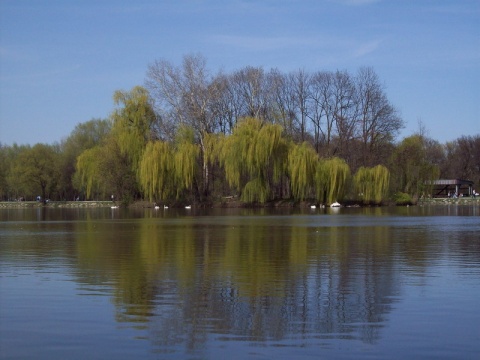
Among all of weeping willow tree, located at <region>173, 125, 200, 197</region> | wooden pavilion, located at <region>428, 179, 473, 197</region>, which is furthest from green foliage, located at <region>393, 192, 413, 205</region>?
wooden pavilion, located at <region>428, 179, 473, 197</region>

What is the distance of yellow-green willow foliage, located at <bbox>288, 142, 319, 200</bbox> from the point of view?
53.2 metres

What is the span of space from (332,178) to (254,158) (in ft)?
20.1

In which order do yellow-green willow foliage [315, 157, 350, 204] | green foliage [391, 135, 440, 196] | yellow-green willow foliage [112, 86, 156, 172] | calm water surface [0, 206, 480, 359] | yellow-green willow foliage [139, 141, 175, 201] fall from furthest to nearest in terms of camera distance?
green foliage [391, 135, 440, 196] → yellow-green willow foliage [112, 86, 156, 172] → yellow-green willow foliage [139, 141, 175, 201] → yellow-green willow foliage [315, 157, 350, 204] → calm water surface [0, 206, 480, 359]

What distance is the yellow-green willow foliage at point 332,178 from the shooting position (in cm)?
5353

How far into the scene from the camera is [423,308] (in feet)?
32.5

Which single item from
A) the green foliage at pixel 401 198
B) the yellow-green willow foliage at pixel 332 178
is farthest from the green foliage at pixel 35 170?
the green foliage at pixel 401 198

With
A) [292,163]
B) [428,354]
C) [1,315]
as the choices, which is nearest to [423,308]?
[428,354]

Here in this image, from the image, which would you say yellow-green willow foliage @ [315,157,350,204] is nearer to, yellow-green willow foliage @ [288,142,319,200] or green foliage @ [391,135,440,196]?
yellow-green willow foliage @ [288,142,319,200]

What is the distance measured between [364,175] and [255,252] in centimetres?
3882

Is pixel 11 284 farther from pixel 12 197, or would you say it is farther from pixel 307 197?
pixel 12 197

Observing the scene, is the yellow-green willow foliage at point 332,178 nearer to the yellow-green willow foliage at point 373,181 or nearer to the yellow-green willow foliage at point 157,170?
the yellow-green willow foliage at point 373,181

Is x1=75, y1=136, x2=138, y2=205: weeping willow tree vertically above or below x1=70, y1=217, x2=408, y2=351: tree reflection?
above

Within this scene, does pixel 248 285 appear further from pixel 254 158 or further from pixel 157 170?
pixel 157 170

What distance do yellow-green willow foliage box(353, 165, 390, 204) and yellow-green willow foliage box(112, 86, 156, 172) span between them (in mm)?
17916
